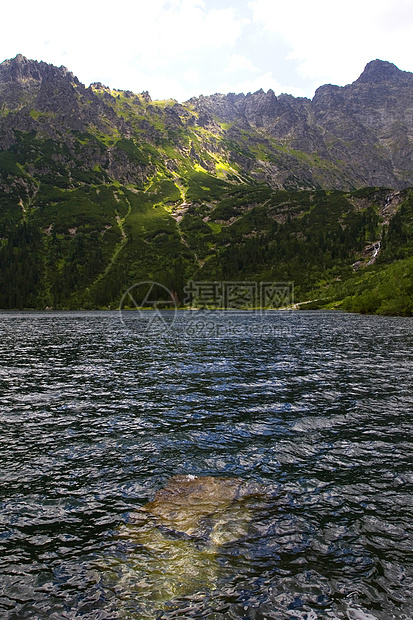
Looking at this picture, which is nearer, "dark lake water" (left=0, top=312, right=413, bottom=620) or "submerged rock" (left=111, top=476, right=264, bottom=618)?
"dark lake water" (left=0, top=312, right=413, bottom=620)

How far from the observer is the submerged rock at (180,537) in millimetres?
8734

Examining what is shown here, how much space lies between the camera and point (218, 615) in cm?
795

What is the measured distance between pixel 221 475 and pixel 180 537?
162 inches

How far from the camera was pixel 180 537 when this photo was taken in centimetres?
1077

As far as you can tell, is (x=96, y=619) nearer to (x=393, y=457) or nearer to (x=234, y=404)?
(x=393, y=457)

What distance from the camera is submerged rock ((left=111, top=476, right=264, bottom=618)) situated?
8734 millimetres

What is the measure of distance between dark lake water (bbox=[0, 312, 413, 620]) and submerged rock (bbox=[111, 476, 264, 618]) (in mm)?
79

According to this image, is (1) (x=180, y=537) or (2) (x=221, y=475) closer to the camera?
(1) (x=180, y=537)

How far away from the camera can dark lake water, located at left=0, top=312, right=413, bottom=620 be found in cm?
853

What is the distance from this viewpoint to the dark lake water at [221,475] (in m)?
8.53

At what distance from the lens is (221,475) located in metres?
14.7

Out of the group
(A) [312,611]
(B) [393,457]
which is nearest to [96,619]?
(A) [312,611]

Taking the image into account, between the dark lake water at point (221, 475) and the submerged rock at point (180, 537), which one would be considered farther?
the submerged rock at point (180, 537)

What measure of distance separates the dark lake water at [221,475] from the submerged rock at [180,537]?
0.26ft
